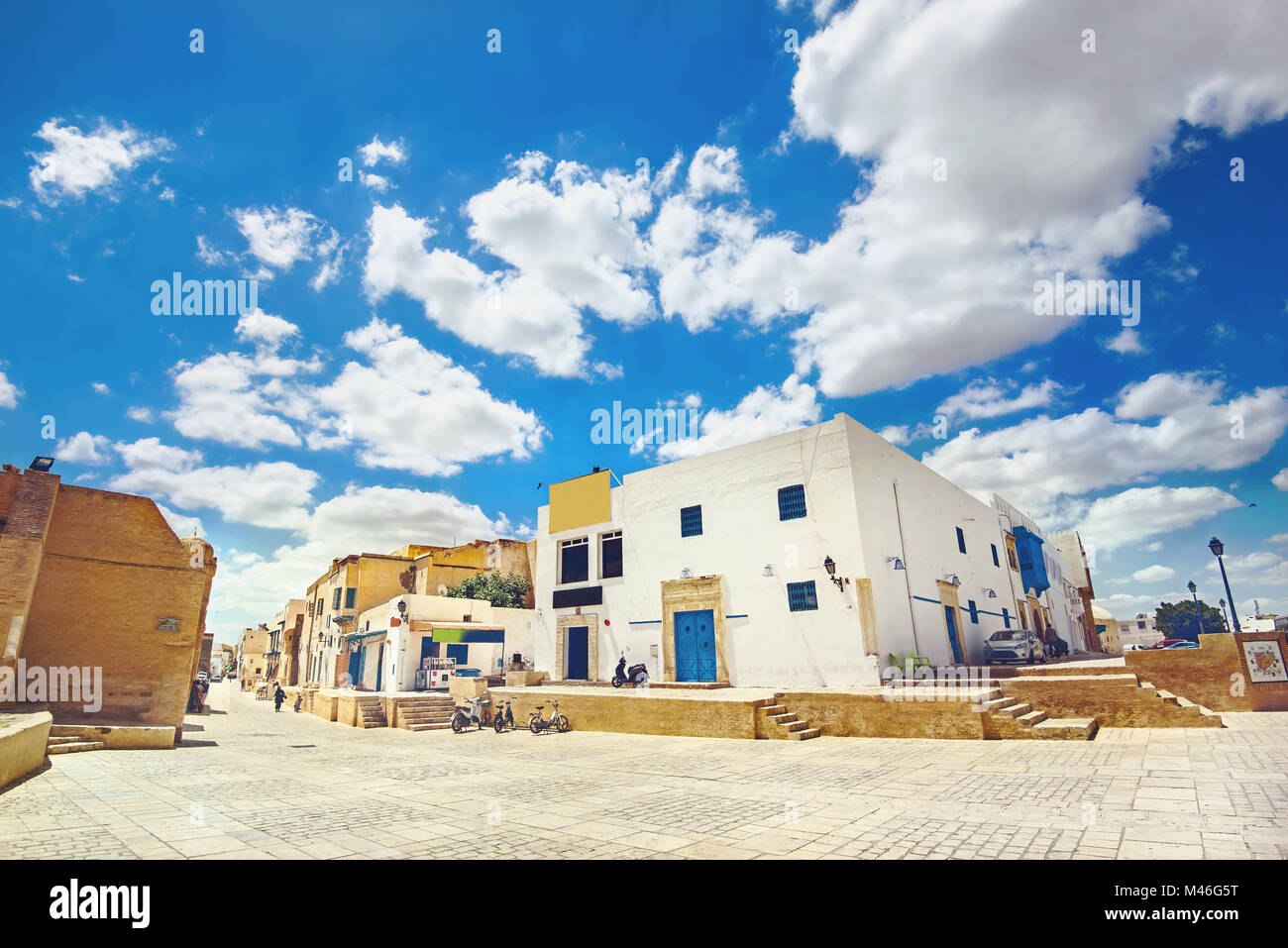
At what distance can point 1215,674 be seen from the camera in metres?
12.5

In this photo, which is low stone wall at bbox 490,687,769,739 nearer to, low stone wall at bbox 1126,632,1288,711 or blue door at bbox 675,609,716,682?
blue door at bbox 675,609,716,682

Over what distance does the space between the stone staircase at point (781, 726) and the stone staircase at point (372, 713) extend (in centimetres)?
1440

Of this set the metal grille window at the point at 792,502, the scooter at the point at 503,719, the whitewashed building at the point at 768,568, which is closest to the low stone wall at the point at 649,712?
the scooter at the point at 503,719

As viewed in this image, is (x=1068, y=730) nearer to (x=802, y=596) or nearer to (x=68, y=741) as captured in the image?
(x=802, y=596)

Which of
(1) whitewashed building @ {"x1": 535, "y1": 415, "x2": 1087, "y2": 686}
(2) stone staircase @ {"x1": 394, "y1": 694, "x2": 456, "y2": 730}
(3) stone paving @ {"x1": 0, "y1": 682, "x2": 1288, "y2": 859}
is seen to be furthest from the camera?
(2) stone staircase @ {"x1": 394, "y1": 694, "x2": 456, "y2": 730}

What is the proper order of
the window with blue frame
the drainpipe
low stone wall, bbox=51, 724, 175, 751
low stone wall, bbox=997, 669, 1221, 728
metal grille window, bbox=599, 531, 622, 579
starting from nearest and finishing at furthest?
low stone wall, bbox=997, 669, 1221, 728 < low stone wall, bbox=51, 724, 175, 751 < the window with blue frame < the drainpipe < metal grille window, bbox=599, 531, 622, 579

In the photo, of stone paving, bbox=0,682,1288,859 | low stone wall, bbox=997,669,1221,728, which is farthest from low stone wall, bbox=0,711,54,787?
low stone wall, bbox=997,669,1221,728

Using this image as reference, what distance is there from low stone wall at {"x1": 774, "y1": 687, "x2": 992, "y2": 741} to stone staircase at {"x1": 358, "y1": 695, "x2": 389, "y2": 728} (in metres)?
14.8

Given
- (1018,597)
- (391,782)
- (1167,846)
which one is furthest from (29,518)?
(1018,597)

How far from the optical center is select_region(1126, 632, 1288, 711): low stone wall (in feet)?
39.6

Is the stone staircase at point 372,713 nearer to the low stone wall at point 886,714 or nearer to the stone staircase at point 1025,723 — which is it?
the low stone wall at point 886,714

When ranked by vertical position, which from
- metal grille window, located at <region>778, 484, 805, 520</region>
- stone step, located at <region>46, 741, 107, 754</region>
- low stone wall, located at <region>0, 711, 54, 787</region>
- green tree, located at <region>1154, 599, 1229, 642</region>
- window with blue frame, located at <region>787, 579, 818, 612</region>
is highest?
metal grille window, located at <region>778, 484, 805, 520</region>

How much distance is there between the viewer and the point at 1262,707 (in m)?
12.1

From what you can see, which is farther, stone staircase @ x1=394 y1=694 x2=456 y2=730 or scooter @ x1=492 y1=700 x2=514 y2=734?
stone staircase @ x1=394 y1=694 x2=456 y2=730
